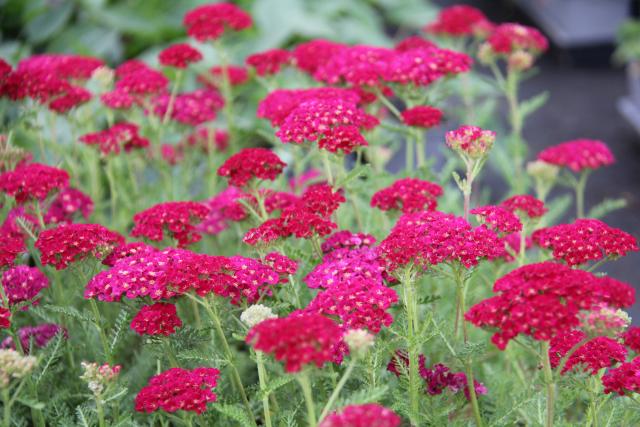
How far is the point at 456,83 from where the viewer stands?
282 inches

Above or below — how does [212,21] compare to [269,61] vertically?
above

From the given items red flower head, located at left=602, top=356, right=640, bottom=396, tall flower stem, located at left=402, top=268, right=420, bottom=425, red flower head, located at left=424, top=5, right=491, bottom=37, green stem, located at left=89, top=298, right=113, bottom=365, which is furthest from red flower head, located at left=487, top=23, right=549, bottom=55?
green stem, located at left=89, top=298, right=113, bottom=365

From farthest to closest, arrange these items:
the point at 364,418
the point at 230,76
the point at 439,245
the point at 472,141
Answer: the point at 230,76 → the point at 472,141 → the point at 439,245 → the point at 364,418

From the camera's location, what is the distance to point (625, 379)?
6.04ft

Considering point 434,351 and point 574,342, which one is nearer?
point 574,342

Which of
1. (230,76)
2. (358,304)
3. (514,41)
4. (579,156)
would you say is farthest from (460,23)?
(358,304)

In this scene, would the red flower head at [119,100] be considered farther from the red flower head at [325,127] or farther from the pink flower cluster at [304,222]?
the pink flower cluster at [304,222]

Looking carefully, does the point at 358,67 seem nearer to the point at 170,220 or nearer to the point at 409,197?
the point at 409,197

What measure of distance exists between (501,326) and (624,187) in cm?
490

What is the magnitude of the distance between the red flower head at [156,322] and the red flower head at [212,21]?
1.74 meters

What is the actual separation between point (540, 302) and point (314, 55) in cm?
202

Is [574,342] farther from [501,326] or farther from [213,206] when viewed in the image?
[213,206]

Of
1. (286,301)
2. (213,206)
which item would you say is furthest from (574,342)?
(213,206)

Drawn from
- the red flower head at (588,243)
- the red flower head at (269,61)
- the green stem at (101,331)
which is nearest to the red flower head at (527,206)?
the red flower head at (588,243)
